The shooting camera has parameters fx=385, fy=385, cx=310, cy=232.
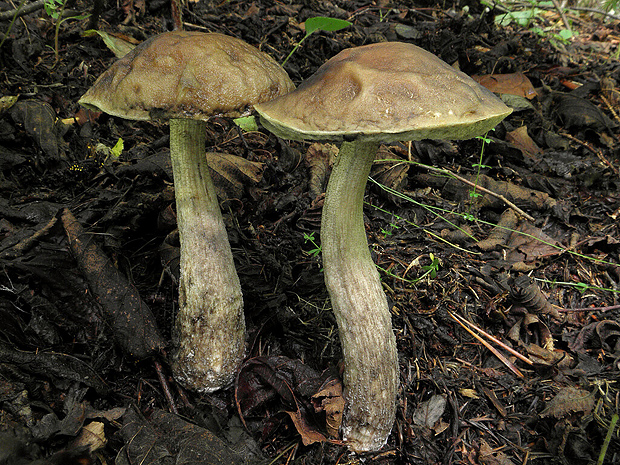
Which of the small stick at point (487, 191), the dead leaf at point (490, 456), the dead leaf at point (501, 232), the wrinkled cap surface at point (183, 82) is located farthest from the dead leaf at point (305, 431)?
the small stick at point (487, 191)

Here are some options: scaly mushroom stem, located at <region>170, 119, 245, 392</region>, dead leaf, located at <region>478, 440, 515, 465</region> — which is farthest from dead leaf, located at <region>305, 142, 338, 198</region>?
dead leaf, located at <region>478, 440, 515, 465</region>

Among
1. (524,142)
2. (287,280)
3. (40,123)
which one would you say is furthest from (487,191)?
(40,123)

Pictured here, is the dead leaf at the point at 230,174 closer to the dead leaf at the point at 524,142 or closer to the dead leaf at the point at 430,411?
the dead leaf at the point at 430,411

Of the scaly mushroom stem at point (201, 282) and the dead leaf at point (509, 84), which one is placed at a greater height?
the dead leaf at point (509, 84)

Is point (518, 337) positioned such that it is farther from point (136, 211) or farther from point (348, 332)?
point (136, 211)

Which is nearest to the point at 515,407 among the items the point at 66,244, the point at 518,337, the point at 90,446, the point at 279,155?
the point at 518,337
